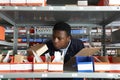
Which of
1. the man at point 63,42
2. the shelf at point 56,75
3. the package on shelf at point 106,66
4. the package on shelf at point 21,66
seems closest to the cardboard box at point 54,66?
the shelf at point 56,75

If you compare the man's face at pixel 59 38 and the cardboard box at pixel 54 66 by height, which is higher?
the man's face at pixel 59 38

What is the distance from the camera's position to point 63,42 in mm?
2336

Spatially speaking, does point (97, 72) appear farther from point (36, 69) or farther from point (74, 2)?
point (74, 2)

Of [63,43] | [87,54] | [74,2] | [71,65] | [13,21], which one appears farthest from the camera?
[74,2]

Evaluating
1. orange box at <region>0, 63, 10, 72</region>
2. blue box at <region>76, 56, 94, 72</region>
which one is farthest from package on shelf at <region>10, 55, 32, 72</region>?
blue box at <region>76, 56, 94, 72</region>

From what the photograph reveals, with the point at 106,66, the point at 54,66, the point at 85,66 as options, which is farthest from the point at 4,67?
the point at 106,66

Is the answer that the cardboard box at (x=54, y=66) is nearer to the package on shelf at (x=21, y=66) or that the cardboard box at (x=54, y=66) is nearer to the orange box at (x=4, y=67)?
the package on shelf at (x=21, y=66)

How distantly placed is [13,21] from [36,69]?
967 mm

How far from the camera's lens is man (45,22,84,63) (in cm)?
231

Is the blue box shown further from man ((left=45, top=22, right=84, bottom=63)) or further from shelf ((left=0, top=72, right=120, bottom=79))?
man ((left=45, top=22, right=84, bottom=63))

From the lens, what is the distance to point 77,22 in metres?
2.64

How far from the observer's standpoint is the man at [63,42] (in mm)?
2306

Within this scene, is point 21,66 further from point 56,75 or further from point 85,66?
point 85,66

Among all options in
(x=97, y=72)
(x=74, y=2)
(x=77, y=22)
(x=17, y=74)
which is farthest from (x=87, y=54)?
(x=74, y=2)
